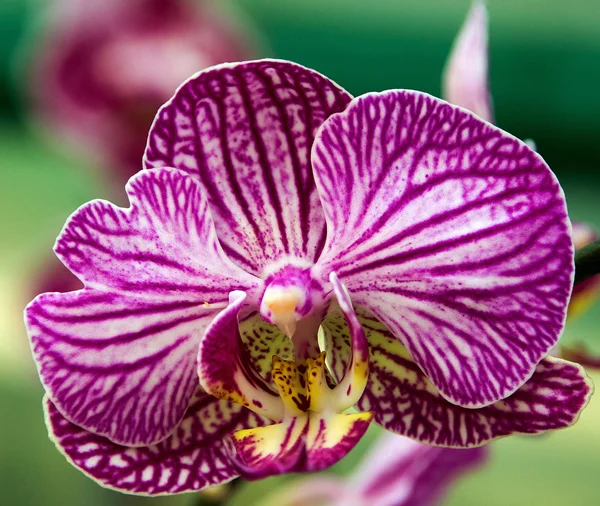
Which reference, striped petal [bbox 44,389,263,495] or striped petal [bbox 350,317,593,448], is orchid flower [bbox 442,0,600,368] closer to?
striped petal [bbox 350,317,593,448]

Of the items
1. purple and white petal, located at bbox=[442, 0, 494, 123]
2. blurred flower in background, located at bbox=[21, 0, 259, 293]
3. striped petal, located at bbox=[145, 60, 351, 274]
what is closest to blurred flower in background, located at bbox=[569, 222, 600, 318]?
purple and white petal, located at bbox=[442, 0, 494, 123]

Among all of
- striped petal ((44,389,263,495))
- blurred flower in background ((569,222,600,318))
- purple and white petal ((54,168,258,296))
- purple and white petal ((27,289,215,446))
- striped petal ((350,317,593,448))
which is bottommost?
blurred flower in background ((569,222,600,318))

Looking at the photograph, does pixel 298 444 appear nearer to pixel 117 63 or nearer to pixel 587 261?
pixel 587 261

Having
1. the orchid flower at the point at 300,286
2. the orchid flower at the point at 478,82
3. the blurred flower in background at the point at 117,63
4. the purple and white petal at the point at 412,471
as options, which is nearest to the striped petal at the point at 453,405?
the orchid flower at the point at 300,286

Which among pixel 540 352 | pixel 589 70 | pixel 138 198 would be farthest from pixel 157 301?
pixel 589 70

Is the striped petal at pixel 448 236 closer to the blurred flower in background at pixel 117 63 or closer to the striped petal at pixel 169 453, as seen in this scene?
the striped petal at pixel 169 453

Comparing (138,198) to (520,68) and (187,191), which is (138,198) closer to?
(187,191)

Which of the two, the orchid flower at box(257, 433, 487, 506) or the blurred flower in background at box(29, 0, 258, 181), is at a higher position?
the blurred flower in background at box(29, 0, 258, 181)
